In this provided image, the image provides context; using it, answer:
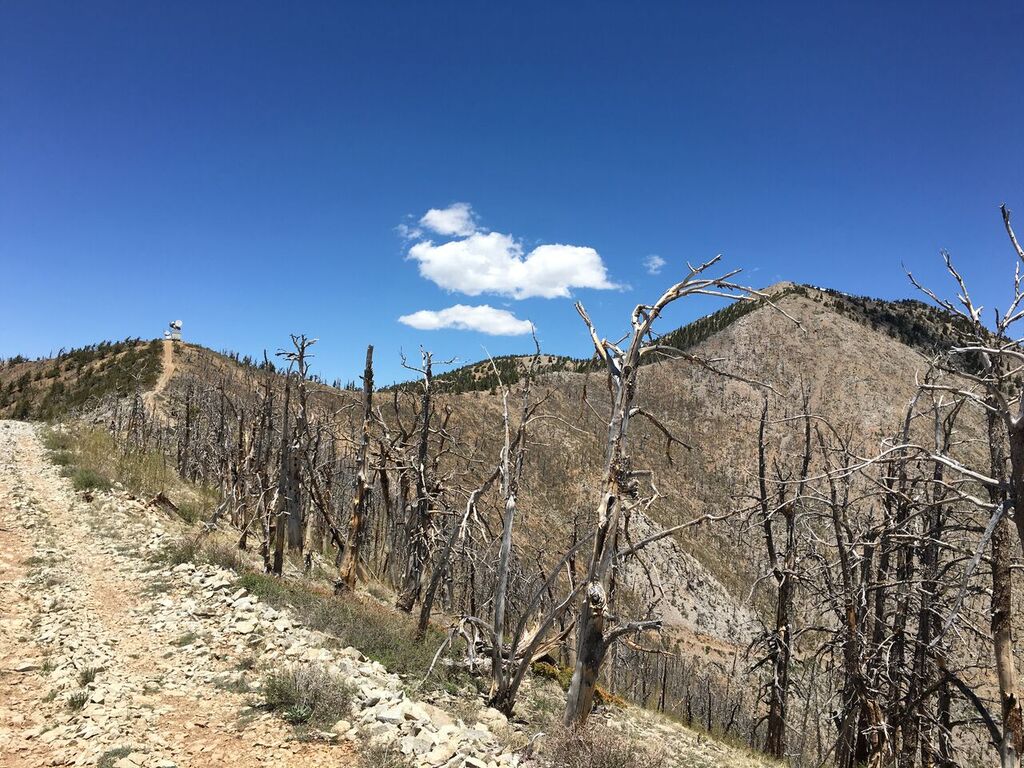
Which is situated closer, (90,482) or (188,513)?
(90,482)

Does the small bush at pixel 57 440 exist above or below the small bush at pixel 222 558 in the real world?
above

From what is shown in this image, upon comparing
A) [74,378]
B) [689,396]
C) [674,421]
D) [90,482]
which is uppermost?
[689,396]

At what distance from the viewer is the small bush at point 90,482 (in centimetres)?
1434

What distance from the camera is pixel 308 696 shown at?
20.8ft

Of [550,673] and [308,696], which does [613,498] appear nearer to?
[308,696]

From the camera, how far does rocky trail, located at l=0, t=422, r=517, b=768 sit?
5.47m

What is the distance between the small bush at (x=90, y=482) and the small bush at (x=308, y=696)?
10672 mm

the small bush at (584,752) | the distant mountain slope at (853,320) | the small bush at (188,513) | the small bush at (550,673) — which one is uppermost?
the distant mountain slope at (853,320)

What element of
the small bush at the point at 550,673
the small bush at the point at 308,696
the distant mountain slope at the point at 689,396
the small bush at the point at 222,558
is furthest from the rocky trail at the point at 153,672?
the distant mountain slope at the point at 689,396

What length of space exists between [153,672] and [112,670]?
43 cm

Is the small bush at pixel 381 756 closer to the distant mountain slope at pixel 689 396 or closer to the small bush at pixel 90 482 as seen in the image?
the small bush at pixel 90 482

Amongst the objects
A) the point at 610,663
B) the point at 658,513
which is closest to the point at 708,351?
the point at 658,513

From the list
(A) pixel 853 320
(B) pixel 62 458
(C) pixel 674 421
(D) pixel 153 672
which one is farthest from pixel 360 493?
(A) pixel 853 320

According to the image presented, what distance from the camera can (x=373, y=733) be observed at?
5.90m
